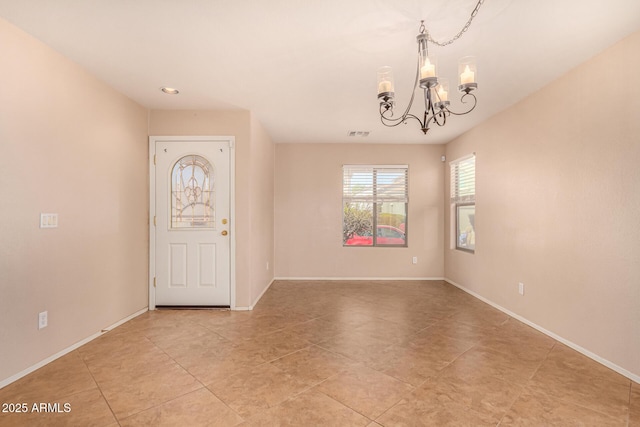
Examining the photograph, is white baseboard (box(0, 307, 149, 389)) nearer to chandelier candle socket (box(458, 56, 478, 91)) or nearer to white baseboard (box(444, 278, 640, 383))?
chandelier candle socket (box(458, 56, 478, 91))

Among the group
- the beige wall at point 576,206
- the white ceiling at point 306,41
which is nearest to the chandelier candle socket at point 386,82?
the white ceiling at point 306,41

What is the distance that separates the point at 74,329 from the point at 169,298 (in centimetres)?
119

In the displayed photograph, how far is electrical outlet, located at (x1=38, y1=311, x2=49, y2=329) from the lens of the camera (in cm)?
235

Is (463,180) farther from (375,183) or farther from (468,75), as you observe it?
(468,75)

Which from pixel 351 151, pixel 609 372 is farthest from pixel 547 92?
pixel 351 151

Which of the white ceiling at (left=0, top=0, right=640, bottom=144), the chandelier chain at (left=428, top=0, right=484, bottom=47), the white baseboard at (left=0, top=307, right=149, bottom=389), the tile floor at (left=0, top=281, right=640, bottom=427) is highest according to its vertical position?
the white ceiling at (left=0, top=0, right=640, bottom=144)

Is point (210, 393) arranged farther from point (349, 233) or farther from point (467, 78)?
point (349, 233)

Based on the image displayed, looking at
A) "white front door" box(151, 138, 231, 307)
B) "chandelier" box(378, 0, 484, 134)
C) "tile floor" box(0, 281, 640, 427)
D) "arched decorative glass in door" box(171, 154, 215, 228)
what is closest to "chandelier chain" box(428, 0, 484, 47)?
"chandelier" box(378, 0, 484, 134)

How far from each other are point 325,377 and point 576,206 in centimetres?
258

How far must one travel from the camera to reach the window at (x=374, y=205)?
5.62 m

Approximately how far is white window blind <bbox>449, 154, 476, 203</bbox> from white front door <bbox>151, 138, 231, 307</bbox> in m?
3.52

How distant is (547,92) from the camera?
9.95ft

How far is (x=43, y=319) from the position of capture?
7.82 feet

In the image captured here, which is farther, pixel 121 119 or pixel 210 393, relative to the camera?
pixel 121 119
